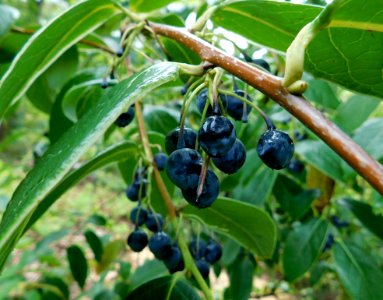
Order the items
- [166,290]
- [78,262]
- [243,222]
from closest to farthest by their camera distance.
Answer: [166,290] → [243,222] → [78,262]

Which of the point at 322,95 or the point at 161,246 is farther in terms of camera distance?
the point at 322,95

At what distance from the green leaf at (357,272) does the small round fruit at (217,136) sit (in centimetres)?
99

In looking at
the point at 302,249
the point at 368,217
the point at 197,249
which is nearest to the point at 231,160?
the point at 197,249

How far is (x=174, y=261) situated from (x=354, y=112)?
91 cm

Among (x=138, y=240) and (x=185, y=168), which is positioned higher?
(x=185, y=168)

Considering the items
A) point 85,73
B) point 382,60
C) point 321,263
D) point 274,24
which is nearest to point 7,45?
point 85,73

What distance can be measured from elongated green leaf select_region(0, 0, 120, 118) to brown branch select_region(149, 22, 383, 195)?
1.23 feet

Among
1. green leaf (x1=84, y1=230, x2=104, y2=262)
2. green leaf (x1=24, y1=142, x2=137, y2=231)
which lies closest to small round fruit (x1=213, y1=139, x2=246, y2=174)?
green leaf (x1=24, y1=142, x2=137, y2=231)

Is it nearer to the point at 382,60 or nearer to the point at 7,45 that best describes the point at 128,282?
the point at 7,45

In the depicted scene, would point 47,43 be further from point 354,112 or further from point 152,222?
point 354,112

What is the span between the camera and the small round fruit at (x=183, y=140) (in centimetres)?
71

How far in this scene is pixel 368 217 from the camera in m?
1.68

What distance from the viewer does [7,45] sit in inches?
56.6

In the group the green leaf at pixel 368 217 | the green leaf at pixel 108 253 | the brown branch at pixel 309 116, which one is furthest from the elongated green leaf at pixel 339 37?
the green leaf at pixel 108 253
